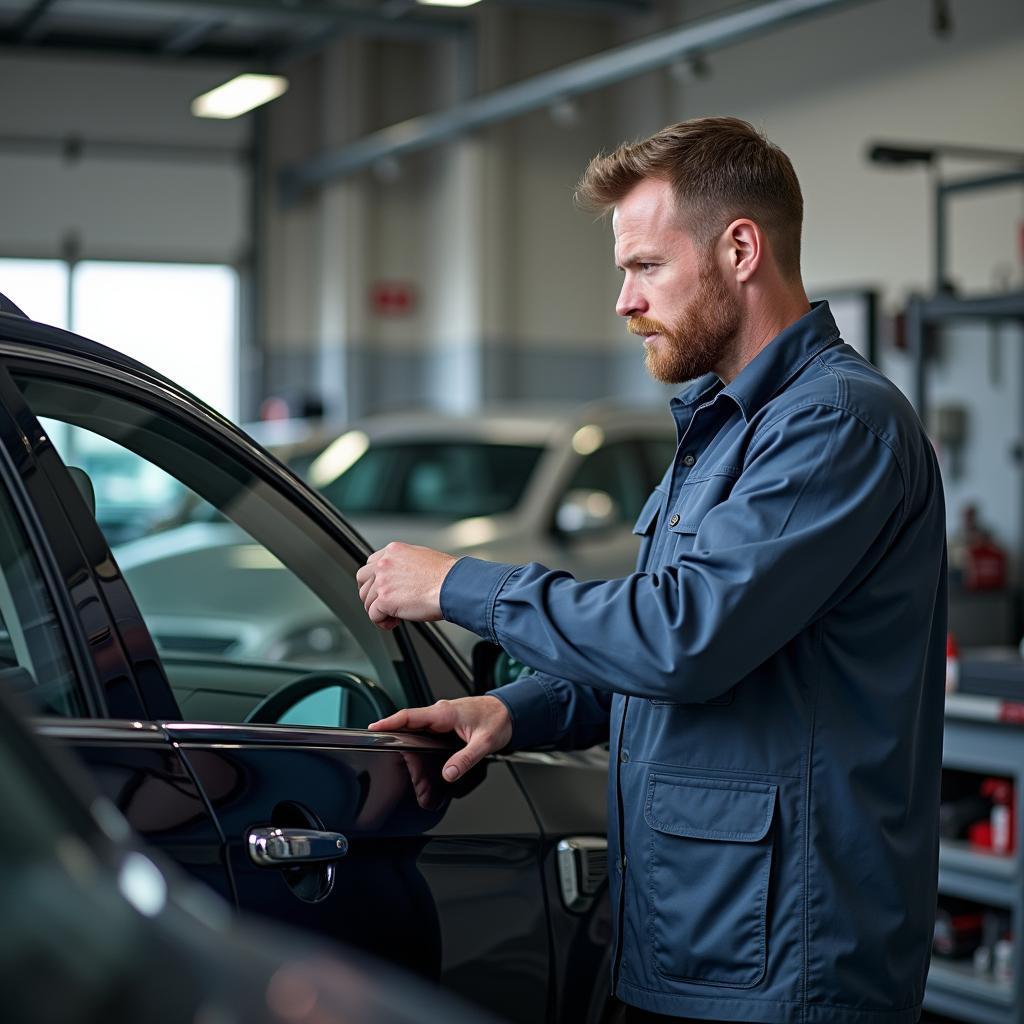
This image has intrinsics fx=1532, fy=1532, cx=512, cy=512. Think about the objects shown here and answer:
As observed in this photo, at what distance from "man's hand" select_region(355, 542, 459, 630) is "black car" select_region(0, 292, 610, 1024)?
138 mm

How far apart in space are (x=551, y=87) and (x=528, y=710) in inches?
340

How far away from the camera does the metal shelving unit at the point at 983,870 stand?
384 cm

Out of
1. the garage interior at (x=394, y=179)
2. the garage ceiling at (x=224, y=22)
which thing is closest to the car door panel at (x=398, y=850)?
the garage interior at (x=394, y=179)

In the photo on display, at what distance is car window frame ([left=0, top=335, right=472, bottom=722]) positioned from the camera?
5.37 ft

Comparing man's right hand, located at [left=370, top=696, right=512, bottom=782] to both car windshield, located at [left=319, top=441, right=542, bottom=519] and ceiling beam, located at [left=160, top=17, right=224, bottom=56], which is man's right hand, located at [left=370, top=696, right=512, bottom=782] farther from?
ceiling beam, located at [left=160, top=17, right=224, bottom=56]

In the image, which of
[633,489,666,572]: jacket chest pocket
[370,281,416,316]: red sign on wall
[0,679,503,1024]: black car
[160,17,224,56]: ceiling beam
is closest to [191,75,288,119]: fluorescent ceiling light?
[160,17,224,56]: ceiling beam

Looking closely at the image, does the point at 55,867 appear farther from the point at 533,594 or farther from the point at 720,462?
the point at 720,462

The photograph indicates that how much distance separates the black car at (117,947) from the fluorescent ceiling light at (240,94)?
10238 millimetres

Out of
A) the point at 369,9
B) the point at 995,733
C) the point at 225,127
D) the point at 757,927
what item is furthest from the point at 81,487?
the point at 225,127

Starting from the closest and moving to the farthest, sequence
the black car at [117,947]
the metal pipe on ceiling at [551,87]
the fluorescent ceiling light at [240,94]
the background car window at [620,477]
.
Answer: the black car at [117,947] → the background car window at [620,477] → the metal pipe on ceiling at [551,87] → the fluorescent ceiling light at [240,94]

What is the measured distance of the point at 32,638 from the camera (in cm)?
161

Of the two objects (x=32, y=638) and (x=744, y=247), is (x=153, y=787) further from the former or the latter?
(x=744, y=247)

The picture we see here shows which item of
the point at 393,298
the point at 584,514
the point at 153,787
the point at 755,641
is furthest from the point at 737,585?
the point at 393,298

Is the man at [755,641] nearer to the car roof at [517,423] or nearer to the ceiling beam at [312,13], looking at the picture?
the car roof at [517,423]
